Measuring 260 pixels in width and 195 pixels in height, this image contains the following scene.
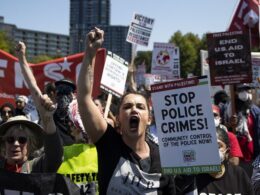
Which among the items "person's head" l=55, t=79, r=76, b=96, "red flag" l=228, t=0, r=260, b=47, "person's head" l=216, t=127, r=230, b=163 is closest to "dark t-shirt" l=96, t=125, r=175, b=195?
"person's head" l=216, t=127, r=230, b=163

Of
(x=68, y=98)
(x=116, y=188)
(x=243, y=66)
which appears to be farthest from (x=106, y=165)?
(x=243, y=66)

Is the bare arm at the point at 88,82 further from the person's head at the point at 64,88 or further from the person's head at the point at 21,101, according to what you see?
the person's head at the point at 21,101

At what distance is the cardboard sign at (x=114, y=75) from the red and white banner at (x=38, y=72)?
7.59 feet

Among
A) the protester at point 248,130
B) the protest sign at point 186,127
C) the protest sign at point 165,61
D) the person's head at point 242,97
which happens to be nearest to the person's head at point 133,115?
the protest sign at point 186,127

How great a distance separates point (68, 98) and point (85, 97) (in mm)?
2674

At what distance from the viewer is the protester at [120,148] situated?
3.19 meters

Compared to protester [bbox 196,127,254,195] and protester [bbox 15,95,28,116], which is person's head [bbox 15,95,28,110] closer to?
protester [bbox 15,95,28,116]

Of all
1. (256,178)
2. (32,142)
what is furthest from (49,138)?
(256,178)

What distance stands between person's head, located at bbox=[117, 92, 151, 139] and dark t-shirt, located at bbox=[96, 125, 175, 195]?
78 mm

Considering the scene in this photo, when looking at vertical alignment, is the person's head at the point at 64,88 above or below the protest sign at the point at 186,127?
above

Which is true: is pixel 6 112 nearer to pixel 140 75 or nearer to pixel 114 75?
pixel 114 75

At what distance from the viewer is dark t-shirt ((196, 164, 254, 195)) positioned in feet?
12.5

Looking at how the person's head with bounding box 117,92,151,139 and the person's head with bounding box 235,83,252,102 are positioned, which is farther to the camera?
the person's head with bounding box 235,83,252,102

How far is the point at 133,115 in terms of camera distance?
3.36 meters
